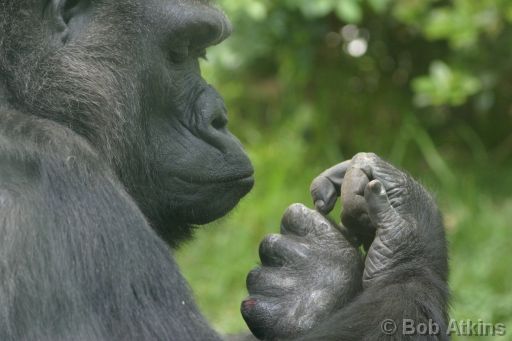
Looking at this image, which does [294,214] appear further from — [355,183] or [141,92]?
[141,92]

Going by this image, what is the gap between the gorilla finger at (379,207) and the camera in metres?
3.52

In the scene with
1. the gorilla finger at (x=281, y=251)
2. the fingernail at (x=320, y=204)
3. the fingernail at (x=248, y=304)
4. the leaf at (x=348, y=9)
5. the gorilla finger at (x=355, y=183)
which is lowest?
the fingernail at (x=248, y=304)

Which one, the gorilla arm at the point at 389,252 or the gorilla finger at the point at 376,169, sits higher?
the gorilla finger at the point at 376,169

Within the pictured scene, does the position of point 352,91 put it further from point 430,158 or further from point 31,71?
point 31,71

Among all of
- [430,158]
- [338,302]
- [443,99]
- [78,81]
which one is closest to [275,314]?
[338,302]

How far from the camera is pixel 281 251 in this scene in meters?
3.63

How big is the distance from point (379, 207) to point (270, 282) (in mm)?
444

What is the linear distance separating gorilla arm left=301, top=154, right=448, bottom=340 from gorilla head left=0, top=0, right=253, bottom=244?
0.40 m

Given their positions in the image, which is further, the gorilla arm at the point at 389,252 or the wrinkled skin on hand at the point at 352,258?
the wrinkled skin on hand at the point at 352,258

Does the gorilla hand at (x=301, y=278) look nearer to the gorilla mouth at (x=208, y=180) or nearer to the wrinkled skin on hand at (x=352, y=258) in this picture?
the wrinkled skin on hand at (x=352, y=258)

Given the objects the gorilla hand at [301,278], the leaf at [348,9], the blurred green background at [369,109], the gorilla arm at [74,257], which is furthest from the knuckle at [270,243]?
the leaf at [348,9]

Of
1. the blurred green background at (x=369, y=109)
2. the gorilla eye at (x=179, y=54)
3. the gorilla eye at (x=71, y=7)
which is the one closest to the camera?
the gorilla eye at (x=71, y=7)

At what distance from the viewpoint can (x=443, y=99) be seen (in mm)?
6680

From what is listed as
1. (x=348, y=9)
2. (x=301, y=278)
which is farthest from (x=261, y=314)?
(x=348, y=9)
